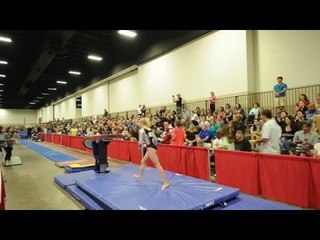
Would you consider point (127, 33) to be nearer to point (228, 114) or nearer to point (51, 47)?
point (51, 47)

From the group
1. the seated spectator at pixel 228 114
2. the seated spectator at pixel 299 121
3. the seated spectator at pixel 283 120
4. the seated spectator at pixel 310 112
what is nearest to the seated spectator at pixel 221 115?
the seated spectator at pixel 228 114

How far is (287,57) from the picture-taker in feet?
29.0

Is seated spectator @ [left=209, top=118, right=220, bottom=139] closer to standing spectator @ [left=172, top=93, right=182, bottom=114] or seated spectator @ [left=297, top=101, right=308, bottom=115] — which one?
seated spectator @ [left=297, top=101, right=308, bottom=115]

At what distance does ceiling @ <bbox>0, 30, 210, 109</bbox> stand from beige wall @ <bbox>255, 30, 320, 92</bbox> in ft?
9.72

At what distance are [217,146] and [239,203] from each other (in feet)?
8.79

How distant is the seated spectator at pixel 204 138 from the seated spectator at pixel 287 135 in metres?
2.41

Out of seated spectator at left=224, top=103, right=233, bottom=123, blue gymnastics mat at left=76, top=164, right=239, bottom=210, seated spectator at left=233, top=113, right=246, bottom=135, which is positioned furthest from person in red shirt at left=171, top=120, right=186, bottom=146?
blue gymnastics mat at left=76, top=164, right=239, bottom=210

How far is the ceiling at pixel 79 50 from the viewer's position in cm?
1112

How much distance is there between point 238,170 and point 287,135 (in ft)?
6.52

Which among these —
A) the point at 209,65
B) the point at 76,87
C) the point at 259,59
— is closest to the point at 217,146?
the point at 259,59

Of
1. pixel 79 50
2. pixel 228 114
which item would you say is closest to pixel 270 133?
pixel 228 114
